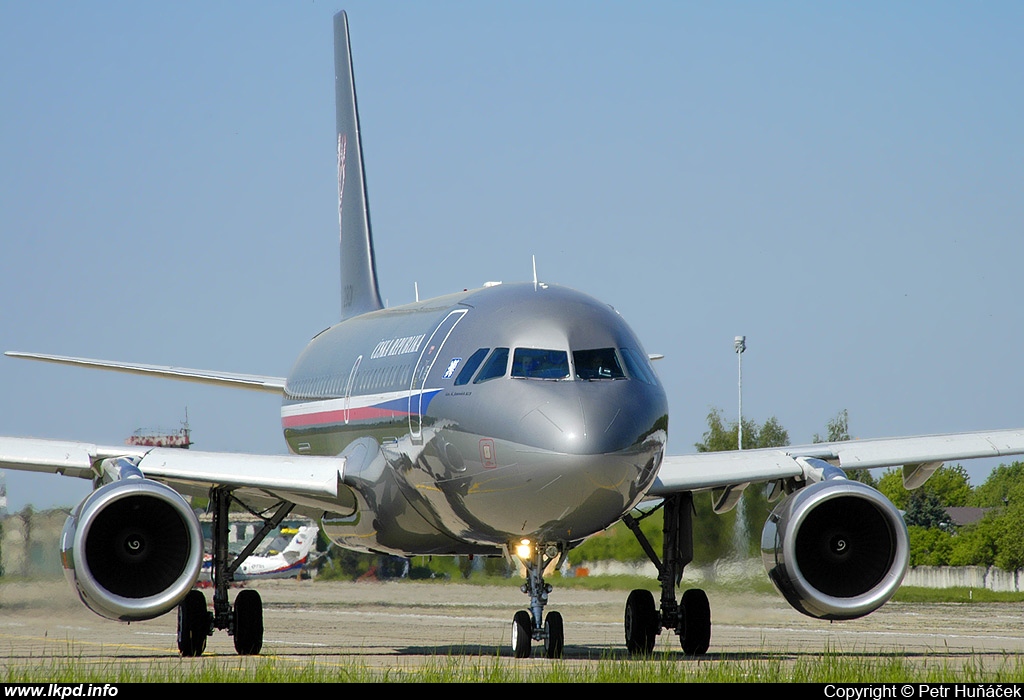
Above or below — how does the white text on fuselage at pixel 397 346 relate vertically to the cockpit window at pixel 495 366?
above

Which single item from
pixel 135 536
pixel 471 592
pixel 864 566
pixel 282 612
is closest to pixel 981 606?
pixel 471 592

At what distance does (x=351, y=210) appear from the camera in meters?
28.8

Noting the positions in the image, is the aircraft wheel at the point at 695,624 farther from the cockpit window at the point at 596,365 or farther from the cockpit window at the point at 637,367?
the cockpit window at the point at 596,365

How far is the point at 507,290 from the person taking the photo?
1714 cm

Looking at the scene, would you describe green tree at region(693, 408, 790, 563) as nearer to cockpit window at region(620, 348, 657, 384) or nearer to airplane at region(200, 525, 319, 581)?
cockpit window at region(620, 348, 657, 384)

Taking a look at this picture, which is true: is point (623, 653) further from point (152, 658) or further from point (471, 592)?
point (471, 592)

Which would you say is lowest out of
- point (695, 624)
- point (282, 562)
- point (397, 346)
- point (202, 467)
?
point (695, 624)

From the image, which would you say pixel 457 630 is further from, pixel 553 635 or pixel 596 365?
pixel 596 365

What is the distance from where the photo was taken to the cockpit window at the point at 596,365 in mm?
15055

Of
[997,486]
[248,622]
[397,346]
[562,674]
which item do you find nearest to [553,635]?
[562,674]

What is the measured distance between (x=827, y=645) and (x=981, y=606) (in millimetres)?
14091

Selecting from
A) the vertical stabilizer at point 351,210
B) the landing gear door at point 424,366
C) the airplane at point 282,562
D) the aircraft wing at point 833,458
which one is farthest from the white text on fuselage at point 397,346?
the airplane at point 282,562

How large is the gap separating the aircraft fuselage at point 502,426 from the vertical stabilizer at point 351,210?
27.0 ft

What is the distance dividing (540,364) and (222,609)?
585cm
